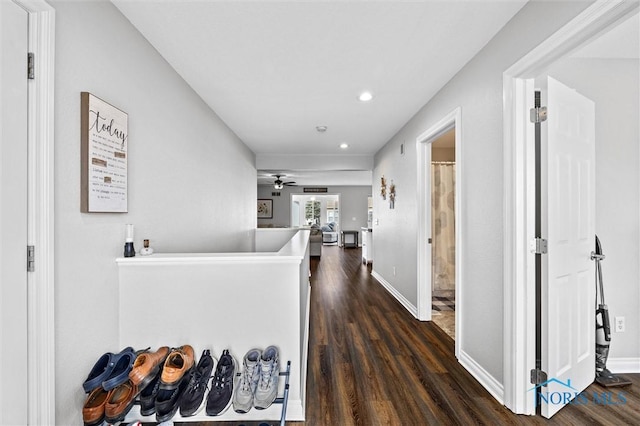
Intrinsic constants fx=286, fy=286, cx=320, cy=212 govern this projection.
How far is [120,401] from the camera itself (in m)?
1.29

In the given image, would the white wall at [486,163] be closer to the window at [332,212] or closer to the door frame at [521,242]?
the door frame at [521,242]

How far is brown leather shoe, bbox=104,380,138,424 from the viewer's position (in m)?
1.24

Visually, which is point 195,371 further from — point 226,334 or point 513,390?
point 513,390

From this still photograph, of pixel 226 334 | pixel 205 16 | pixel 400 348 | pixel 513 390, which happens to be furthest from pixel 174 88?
pixel 513 390

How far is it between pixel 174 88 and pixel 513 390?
326 cm

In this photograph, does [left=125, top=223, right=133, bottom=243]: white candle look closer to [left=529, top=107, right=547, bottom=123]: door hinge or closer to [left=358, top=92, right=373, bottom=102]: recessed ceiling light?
[left=358, top=92, right=373, bottom=102]: recessed ceiling light

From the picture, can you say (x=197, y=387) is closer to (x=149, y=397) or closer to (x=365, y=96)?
(x=149, y=397)

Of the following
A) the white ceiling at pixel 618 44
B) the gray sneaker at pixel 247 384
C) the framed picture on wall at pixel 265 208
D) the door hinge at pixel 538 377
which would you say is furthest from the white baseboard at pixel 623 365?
the framed picture on wall at pixel 265 208

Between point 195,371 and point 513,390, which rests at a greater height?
point 195,371

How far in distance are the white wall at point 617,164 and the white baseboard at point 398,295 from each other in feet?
5.57

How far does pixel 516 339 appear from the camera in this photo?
173cm

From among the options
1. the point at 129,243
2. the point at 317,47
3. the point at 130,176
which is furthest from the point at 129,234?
the point at 317,47

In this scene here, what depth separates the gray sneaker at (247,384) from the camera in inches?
54.6

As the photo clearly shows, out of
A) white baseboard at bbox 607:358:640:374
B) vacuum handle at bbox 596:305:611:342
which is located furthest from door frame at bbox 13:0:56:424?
white baseboard at bbox 607:358:640:374
